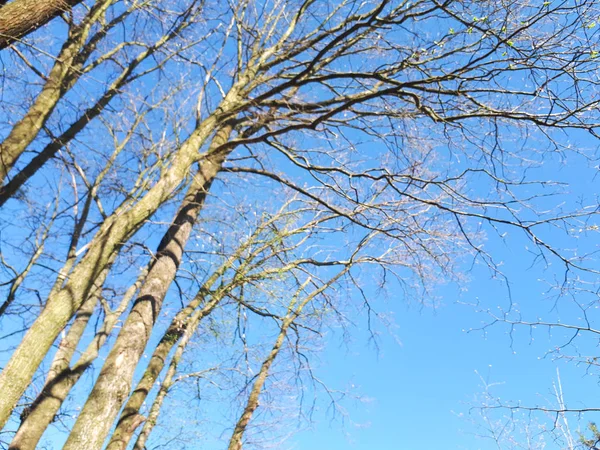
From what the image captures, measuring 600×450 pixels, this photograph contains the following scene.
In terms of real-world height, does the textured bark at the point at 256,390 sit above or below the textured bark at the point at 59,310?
above

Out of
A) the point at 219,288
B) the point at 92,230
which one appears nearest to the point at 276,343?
the point at 219,288

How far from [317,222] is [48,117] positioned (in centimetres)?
451

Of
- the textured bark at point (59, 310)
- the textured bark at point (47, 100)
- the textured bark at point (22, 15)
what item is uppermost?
the textured bark at point (47, 100)

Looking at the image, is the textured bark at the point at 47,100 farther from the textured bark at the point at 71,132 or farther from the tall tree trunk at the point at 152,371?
the tall tree trunk at the point at 152,371

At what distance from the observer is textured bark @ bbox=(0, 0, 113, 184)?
487 cm

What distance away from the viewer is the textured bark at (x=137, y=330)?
3.88m

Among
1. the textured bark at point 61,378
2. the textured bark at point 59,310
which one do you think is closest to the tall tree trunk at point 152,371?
the textured bark at point 61,378

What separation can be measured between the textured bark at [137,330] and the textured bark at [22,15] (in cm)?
205

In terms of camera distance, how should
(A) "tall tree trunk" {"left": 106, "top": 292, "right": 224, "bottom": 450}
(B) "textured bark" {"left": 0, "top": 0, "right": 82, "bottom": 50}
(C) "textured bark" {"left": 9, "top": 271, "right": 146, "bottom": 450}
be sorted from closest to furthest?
1. (B) "textured bark" {"left": 0, "top": 0, "right": 82, "bottom": 50}
2. (C) "textured bark" {"left": 9, "top": 271, "right": 146, "bottom": 450}
3. (A) "tall tree trunk" {"left": 106, "top": 292, "right": 224, "bottom": 450}

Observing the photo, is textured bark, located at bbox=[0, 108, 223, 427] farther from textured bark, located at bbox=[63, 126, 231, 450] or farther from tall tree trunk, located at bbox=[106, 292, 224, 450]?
tall tree trunk, located at bbox=[106, 292, 224, 450]

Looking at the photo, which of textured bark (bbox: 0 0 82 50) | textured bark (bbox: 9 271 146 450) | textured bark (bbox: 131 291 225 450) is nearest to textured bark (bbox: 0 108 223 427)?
textured bark (bbox: 0 0 82 50)

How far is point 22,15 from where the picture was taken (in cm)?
292

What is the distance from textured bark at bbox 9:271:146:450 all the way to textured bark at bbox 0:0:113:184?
2794 millimetres

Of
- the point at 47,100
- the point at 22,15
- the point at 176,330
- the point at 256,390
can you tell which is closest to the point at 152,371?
the point at 176,330
